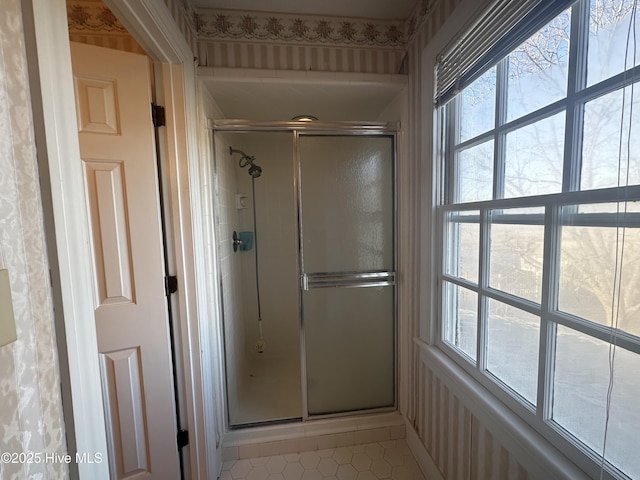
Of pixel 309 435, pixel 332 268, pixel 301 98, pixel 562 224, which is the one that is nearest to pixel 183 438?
pixel 309 435

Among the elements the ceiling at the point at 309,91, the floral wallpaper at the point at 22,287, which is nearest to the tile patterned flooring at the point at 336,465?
the floral wallpaper at the point at 22,287

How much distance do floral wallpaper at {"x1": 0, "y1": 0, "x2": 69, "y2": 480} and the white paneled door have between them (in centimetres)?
74

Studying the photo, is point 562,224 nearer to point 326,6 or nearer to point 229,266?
point 326,6

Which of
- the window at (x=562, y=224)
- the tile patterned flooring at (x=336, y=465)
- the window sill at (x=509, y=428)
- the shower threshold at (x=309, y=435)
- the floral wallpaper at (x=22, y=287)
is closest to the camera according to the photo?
the floral wallpaper at (x=22, y=287)

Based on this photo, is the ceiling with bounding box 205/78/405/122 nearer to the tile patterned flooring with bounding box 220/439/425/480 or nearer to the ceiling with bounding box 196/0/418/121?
the ceiling with bounding box 196/0/418/121

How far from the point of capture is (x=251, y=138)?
202cm

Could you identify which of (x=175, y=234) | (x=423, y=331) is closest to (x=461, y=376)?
(x=423, y=331)

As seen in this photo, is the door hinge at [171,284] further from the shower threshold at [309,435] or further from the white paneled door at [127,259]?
the shower threshold at [309,435]

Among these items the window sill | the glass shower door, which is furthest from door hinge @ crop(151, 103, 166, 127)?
the window sill

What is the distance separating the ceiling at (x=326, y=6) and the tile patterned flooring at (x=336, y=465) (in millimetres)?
2503

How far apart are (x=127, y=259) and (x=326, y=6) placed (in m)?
1.59

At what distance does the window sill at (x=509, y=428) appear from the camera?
2.37 ft

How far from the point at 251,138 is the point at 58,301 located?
1785 millimetres

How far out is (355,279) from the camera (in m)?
1.73
